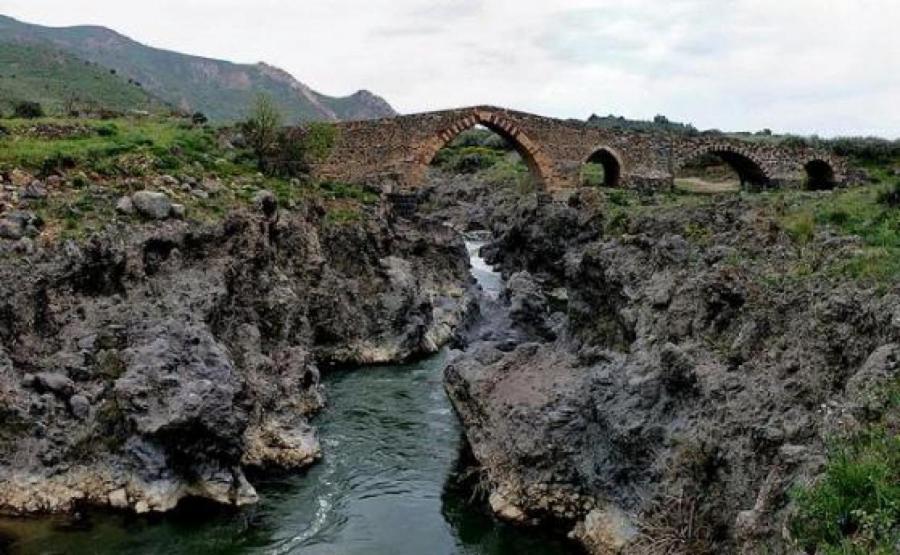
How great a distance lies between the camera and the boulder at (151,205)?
22.8m

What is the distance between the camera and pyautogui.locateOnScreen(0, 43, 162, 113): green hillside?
7175 centimetres

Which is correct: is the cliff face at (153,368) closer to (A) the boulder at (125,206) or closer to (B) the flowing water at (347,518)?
(B) the flowing water at (347,518)

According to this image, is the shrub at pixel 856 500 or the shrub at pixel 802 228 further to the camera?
the shrub at pixel 802 228

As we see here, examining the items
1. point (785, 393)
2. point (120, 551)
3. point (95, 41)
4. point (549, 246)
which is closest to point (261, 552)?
point (120, 551)

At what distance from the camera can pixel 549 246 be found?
4241cm

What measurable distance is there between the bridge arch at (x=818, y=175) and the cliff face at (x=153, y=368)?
36.6 meters

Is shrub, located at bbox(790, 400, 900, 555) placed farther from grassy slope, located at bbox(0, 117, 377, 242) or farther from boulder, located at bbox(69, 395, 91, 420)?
grassy slope, located at bbox(0, 117, 377, 242)

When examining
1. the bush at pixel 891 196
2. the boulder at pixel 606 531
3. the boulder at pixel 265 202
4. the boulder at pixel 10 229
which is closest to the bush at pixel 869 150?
the bush at pixel 891 196

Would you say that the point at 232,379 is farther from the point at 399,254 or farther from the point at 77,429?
the point at 399,254

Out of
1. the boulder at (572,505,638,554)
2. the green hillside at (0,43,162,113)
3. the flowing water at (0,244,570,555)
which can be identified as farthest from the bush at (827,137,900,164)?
the green hillside at (0,43,162,113)

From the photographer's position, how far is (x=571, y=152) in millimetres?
50562

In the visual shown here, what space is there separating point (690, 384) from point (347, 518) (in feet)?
23.2

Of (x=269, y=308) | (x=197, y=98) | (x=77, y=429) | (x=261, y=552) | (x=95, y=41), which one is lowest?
(x=261, y=552)

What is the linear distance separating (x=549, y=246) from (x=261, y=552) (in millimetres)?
28570
